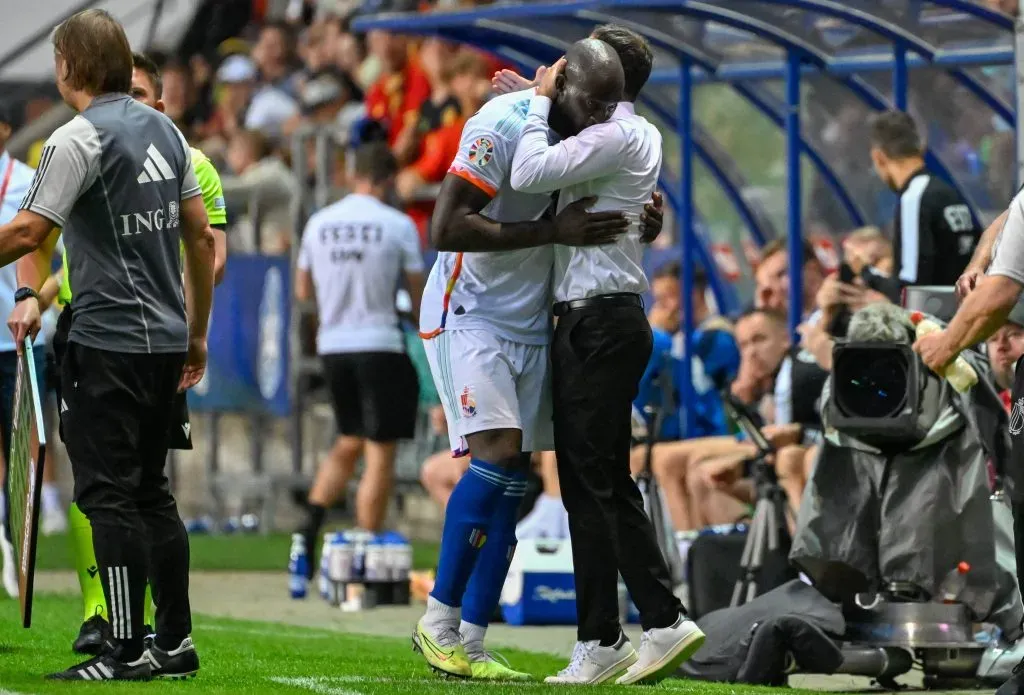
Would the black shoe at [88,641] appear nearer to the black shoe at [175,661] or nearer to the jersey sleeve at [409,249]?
the black shoe at [175,661]

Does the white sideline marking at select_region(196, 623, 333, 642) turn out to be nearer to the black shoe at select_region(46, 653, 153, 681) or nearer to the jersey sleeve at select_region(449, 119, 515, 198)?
the black shoe at select_region(46, 653, 153, 681)

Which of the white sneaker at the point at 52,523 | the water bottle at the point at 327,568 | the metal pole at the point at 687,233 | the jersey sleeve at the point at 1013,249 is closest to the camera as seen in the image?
the jersey sleeve at the point at 1013,249

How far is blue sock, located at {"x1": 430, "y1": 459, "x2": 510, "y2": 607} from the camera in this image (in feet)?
23.4

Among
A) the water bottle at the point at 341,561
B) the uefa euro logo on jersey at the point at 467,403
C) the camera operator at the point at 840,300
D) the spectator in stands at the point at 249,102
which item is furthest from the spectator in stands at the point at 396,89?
the uefa euro logo on jersey at the point at 467,403

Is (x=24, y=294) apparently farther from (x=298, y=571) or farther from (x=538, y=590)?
(x=298, y=571)

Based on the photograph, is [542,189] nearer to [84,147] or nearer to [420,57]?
[84,147]

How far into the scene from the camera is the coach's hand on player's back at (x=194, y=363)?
7184 mm

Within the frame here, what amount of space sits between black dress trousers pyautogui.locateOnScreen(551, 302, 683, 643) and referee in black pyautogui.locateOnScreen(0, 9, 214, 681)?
1292 millimetres

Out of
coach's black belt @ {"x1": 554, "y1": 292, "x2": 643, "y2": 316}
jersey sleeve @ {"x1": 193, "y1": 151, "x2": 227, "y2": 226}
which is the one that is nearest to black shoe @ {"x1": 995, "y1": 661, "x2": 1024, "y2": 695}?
coach's black belt @ {"x1": 554, "y1": 292, "x2": 643, "y2": 316}

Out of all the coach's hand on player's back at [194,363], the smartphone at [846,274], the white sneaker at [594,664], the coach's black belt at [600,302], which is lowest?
the white sneaker at [594,664]

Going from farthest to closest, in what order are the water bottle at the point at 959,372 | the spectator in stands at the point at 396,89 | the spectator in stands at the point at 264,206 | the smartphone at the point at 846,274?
the spectator in stands at the point at 396,89, the spectator in stands at the point at 264,206, the smartphone at the point at 846,274, the water bottle at the point at 959,372

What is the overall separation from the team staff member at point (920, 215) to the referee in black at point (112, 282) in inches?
187

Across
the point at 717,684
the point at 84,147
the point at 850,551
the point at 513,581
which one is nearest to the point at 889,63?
the point at 513,581

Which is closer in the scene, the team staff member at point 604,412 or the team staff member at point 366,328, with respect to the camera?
the team staff member at point 604,412
